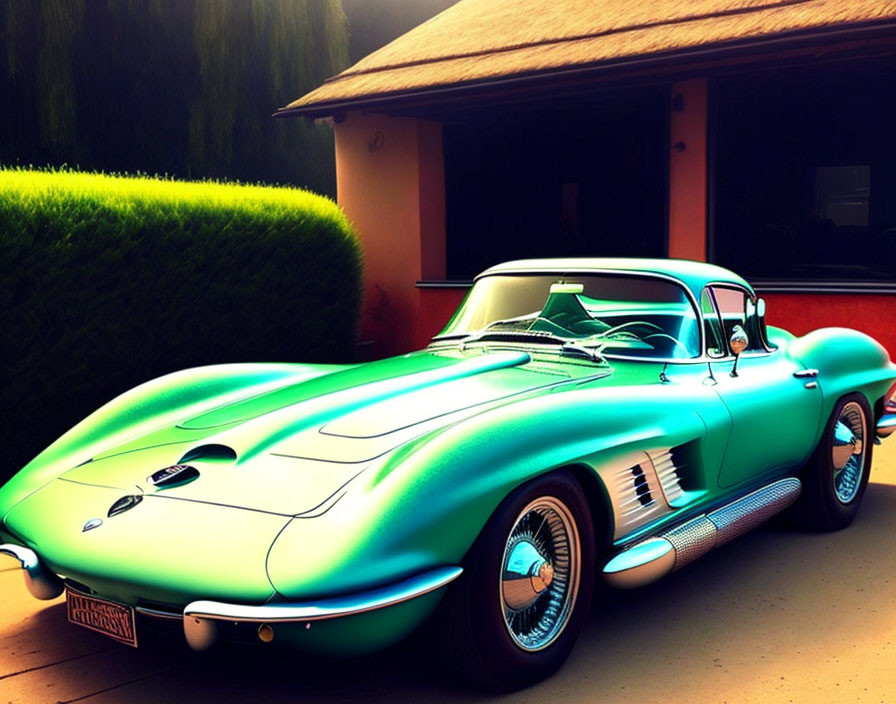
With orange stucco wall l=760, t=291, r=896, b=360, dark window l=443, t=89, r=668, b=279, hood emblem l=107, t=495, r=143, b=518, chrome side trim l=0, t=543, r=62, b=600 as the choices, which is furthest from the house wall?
chrome side trim l=0, t=543, r=62, b=600

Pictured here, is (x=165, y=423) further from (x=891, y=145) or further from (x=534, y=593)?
(x=891, y=145)

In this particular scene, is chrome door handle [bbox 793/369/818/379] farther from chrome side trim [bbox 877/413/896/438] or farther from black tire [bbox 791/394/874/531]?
chrome side trim [bbox 877/413/896/438]

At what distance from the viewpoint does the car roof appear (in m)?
4.39

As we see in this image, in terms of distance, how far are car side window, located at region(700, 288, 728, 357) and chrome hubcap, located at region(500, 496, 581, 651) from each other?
1.49m

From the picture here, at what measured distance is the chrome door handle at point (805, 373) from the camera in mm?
4637

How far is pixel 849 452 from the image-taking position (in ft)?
16.4

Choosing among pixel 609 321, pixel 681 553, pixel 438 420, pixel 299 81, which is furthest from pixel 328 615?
pixel 299 81

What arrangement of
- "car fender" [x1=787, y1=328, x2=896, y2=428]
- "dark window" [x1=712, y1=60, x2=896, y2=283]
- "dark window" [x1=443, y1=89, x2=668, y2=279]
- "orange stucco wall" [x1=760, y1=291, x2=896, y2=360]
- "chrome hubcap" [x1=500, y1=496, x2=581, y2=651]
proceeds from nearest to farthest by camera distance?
1. "chrome hubcap" [x1=500, y1=496, x2=581, y2=651]
2. "car fender" [x1=787, y1=328, x2=896, y2=428]
3. "orange stucco wall" [x1=760, y1=291, x2=896, y2=360]
4. "dark window" [x1=712, y1=60, x2=896, y2=283]
5. "dark window" [x1=443, y1=89, x2=668, y2=279]

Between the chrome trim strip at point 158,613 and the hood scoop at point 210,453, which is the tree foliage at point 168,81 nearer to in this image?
the hood scoop at point 210,453

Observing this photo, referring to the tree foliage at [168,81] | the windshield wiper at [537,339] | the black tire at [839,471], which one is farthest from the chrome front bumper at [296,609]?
the tree foliage at [168,81]

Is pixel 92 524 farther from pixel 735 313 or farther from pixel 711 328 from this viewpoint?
pixel 735 313

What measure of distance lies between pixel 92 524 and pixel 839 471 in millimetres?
3615

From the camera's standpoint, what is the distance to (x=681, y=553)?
3.50m

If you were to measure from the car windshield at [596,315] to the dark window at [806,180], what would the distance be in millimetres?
8573
